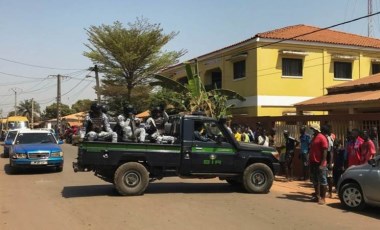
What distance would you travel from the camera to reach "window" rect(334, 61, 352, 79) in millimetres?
31219

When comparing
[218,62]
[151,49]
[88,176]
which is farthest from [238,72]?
[88,176]

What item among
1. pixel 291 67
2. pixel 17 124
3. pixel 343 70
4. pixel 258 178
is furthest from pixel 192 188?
pixel 17 124

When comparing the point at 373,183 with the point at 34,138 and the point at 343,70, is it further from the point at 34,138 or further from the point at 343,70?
the point at 343,70

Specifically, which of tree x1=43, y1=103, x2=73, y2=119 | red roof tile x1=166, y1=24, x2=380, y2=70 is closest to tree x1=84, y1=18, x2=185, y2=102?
red roof tile x1=166, y1=24, x2=380, y2=70

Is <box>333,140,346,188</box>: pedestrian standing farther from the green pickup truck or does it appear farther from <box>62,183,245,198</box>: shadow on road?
<box>62,183,245,198</box>: shadow on road

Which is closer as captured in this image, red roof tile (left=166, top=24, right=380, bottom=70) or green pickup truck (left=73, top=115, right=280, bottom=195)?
green pickup truck (left=73, top=115, right=280, bottom=195)

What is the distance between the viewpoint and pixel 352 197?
9711mm

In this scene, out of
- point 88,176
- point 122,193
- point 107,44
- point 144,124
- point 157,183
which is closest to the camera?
point 122,193

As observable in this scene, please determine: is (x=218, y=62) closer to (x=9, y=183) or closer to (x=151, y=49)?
(x=151, y=49)

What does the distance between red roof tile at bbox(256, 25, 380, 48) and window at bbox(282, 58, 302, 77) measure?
1.42 metres

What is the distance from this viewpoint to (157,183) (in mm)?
13742

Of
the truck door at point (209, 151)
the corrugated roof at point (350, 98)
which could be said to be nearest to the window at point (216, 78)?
the corrugated roof at point (350, 98)

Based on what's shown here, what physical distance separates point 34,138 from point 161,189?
26.1ft

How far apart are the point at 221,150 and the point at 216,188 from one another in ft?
4.64
